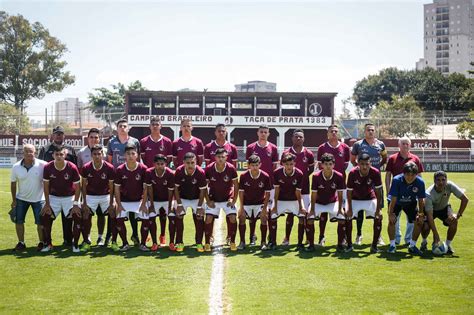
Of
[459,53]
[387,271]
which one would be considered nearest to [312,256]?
[387,271]

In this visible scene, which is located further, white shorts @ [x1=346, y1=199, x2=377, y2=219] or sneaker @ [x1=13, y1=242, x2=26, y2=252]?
white shorts @ [x1=346, y1=199, x2=377, y2=219]

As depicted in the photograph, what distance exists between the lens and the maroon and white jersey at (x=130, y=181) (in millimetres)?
9586

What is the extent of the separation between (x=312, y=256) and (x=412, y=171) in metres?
2.22

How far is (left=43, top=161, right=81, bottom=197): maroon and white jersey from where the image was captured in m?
9.49

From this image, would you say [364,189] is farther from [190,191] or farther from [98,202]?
[98,202]

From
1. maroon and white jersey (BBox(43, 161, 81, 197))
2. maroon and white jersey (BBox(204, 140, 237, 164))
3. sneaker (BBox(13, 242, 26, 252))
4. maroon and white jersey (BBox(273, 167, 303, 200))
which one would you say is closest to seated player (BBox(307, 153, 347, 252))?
maroon and white jersey (BBox(273, 167, 303, 200))

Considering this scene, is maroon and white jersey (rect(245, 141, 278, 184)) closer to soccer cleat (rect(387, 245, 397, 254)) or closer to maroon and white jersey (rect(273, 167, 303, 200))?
maroon and white jersey (rect(273, 167, 303, 200))

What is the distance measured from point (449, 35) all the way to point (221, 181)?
13722 centimetres

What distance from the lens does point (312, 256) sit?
8961 millimetres

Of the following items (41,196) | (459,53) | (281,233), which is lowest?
(281,233)

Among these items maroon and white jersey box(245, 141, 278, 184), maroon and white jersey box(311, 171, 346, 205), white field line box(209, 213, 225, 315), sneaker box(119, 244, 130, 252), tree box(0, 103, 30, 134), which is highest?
tree box(0, 103, 30, 134)

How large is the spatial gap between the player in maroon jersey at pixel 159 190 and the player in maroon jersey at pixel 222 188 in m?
0.67

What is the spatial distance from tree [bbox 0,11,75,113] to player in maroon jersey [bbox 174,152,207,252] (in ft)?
173

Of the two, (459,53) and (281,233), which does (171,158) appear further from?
(459,53)
